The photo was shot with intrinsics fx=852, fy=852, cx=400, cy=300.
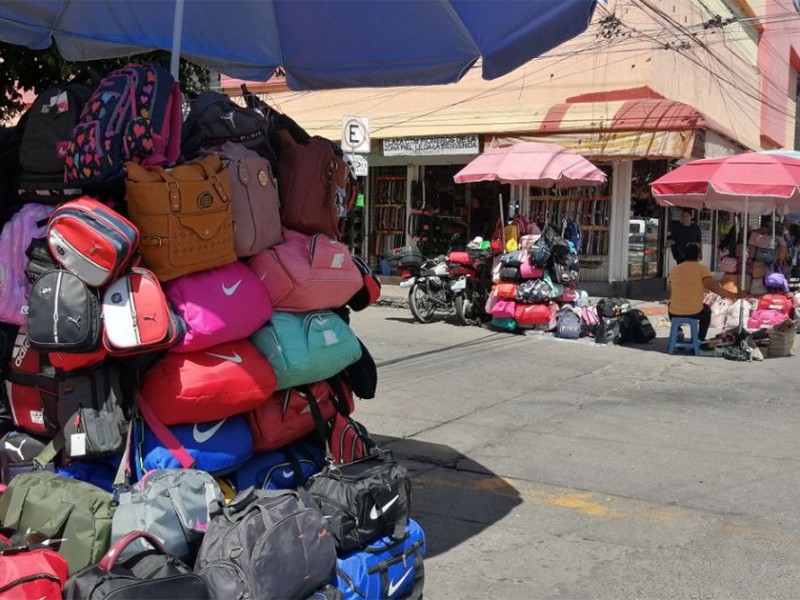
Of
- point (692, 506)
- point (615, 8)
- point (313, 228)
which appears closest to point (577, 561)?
point (692, 506)

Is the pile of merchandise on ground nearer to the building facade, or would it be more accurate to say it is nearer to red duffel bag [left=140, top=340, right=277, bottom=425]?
the building facade

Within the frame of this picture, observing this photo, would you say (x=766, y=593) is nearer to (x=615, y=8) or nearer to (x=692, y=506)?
(x=692, y=506)

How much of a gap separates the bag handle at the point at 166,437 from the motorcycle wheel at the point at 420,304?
34.5 feet

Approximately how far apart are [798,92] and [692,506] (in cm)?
4032

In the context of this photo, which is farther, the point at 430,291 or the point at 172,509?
the point at 430,291

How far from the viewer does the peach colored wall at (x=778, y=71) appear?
30984mm

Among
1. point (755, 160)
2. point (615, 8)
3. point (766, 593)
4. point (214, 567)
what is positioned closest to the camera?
point (214, 567)

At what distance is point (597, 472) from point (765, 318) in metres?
8.03

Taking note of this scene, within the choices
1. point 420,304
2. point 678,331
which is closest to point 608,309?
point 678,331

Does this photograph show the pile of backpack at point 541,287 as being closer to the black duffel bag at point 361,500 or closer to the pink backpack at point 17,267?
the black duffel bag at point 361,500

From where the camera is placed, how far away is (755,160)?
1112 cm

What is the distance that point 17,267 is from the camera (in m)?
3.67

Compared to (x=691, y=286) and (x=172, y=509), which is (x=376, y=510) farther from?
(x=691, y=286)

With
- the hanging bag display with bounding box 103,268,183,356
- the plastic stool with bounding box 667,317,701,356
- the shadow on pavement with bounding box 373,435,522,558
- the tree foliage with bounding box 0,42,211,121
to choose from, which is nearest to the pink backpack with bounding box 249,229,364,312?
the hanging bag display with bounding box 103,268,183,356
